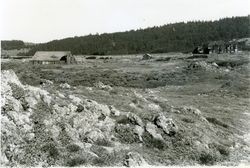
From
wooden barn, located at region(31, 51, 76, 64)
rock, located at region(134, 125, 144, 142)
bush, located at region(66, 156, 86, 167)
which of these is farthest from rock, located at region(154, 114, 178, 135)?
wooden barn, located at region(31, 51, 76, 64)

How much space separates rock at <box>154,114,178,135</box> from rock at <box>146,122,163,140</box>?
243 mm

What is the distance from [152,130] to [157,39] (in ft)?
472

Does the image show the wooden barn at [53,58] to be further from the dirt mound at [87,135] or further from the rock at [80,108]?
the rock at [80,108]

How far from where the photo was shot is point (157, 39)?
6152 inches

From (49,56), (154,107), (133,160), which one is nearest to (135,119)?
(133,160)

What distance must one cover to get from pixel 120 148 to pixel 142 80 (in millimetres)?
27735

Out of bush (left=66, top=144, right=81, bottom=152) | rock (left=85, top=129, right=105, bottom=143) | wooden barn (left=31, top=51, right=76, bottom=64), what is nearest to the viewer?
bush (left=66, top=144, right=81, bottom=152)

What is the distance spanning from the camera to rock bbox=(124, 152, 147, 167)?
1149 centimetres

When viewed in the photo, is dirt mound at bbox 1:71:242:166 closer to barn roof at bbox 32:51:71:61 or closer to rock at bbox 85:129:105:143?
rock at bbox 85:129:105:143

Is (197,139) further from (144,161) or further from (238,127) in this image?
(238,127)

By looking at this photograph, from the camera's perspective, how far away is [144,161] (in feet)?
38.7

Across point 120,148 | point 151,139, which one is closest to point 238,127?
point 151,139

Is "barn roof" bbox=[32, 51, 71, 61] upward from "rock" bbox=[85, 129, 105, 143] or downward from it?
downward

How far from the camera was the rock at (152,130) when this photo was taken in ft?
44.6
